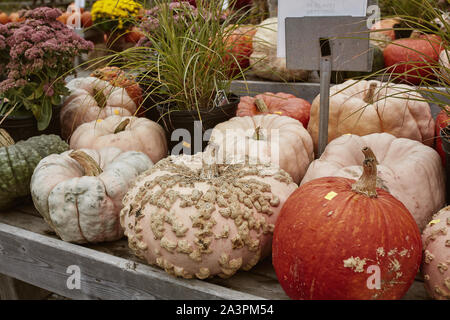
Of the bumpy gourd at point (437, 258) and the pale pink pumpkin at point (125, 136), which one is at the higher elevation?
the pale pink pumpkin at point (125, 136)

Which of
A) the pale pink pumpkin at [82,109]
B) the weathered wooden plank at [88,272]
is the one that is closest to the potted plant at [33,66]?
the pale pink pumpkin at [82,109]

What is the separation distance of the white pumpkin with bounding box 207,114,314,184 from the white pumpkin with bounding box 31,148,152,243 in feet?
1.27

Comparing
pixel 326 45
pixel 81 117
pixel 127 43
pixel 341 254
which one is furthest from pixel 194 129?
pixel 127 43

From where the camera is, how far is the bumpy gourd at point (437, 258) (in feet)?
3.32

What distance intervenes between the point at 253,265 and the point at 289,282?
21cm

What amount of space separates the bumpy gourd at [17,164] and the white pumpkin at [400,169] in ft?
3.72

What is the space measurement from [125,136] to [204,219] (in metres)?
0.86

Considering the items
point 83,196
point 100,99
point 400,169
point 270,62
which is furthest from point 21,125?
point 400,169

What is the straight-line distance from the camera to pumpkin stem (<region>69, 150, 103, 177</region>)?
1537mm

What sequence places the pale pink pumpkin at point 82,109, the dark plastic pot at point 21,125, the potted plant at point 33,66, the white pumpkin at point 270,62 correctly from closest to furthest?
the potted plant at point 33,66 → the dark plastic pot at point 21,125 → the pale pink pumpkin at point 82,109 → the white pumpkin at point 270,62

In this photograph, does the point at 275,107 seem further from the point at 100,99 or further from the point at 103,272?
the point at 103,272

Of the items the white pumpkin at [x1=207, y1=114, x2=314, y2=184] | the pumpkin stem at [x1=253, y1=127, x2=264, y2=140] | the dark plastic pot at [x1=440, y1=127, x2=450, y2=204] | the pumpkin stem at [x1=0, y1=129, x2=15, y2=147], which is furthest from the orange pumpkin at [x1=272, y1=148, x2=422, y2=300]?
the pumpkin stem at [x1=0, y1=129, x2=15, y2=147]

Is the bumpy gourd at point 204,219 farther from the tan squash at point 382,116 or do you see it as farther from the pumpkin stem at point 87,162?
the tan squash at point 382,116
